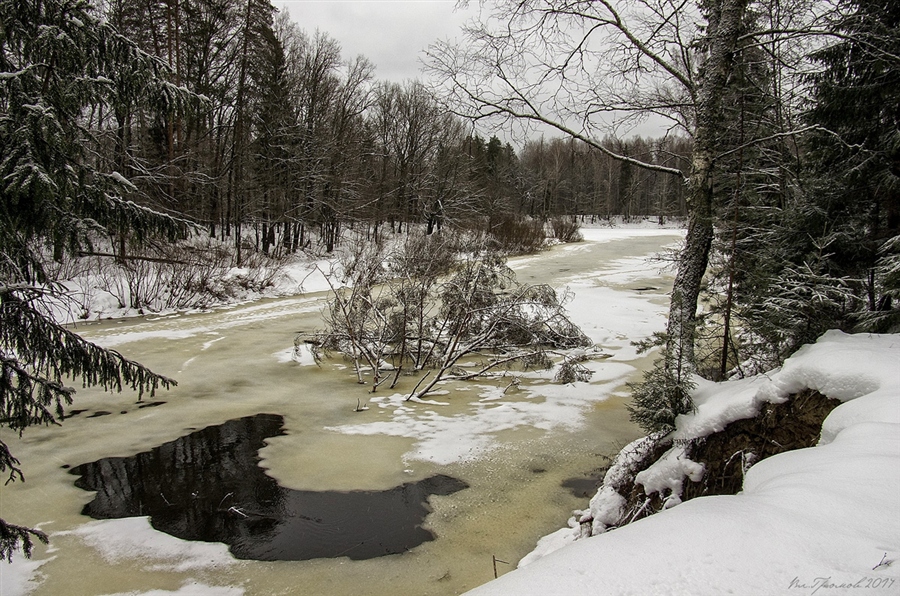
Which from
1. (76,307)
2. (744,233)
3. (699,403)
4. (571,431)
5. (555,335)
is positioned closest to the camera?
(699,403)

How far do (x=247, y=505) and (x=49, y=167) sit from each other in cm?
365

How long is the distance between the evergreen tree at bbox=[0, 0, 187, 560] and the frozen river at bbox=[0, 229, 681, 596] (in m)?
1.05

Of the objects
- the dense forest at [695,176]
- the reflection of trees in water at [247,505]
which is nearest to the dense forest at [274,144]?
the dense forest at [695,176]

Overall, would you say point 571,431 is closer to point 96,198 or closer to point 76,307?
point 96,198

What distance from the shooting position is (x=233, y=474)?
594cm

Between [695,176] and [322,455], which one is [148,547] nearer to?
[322,455]

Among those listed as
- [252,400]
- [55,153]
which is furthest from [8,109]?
[252,400]

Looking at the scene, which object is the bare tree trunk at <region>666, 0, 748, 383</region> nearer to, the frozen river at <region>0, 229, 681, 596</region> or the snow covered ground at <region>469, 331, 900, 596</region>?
the frozen river at <region>0, 229, 681, 596</region>

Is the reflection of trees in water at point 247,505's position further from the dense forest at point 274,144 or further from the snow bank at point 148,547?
the dense forest at point 274,144

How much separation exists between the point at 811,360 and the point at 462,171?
37449mm

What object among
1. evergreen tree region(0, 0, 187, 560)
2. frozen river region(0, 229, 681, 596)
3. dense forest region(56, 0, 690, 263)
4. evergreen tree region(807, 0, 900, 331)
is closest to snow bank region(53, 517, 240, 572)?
frozen river region(0, 229, 681, 596)

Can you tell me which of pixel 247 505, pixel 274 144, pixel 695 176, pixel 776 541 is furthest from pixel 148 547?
pixel 274 144

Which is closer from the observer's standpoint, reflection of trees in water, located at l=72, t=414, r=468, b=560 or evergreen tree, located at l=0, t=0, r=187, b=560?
evergreen tree, located at l=0, t=0, r=187, b=560

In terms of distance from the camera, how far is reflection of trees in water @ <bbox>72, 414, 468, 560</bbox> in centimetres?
469
